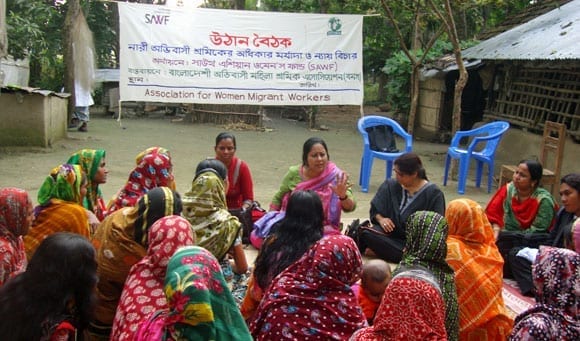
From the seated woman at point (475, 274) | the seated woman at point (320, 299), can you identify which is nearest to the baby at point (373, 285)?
the seated woman at point (475, 274)

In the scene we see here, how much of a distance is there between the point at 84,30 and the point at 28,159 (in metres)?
3.74

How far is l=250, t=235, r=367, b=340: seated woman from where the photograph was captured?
2.45 m

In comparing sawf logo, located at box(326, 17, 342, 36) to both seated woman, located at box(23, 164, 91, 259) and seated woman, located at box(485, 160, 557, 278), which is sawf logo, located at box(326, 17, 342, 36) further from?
seated woman, located at box(23, 164, 91, 259)

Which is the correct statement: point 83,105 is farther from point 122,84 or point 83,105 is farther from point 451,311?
point 451,311

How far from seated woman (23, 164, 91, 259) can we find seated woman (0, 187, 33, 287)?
0.41m

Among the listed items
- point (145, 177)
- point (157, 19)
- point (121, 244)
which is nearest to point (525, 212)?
point (145, 177)

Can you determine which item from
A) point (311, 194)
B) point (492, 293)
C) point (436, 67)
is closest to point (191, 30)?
point (436, 67)

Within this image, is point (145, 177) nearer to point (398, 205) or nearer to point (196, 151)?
point (398, 205)

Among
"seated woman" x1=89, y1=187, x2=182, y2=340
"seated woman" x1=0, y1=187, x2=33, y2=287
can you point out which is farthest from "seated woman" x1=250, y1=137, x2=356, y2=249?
"seated woman" x1=0, y1=187, x2=33, y2=287

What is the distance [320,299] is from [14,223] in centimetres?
156

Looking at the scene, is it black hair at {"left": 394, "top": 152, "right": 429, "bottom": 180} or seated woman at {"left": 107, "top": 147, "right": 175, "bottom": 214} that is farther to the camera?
black hair at {"left": 394, "top": 152, "right": 429, "bottom": 180}

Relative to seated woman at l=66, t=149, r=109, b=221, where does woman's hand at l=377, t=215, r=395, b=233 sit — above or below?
below

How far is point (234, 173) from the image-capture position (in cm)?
513

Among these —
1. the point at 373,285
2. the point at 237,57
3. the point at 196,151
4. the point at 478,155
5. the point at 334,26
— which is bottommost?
the point at 196,151
